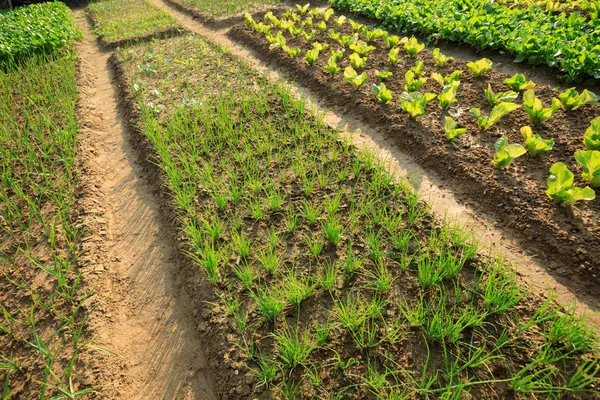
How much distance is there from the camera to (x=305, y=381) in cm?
185

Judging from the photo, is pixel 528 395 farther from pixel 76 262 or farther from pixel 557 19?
pixel 557 19

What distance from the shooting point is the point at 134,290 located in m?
2.59

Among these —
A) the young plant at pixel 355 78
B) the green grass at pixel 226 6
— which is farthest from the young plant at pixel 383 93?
the green grass at pixel 226 6

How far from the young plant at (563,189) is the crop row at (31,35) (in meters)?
7.70

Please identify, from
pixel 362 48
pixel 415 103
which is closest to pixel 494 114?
pixel 415 103

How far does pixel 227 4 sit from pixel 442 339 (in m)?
9.95

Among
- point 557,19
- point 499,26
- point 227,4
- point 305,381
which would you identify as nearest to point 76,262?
point 305,381

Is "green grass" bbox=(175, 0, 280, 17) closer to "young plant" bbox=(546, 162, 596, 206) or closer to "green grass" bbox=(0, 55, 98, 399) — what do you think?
"green grass" bbox=(0, 55, 98, 399)

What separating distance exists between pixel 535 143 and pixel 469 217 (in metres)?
1.00

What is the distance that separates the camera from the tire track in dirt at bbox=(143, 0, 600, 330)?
2.17 m

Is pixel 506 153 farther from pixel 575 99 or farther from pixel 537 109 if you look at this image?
pixel 575 99

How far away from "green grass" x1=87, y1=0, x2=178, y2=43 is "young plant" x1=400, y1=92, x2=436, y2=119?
257 inches

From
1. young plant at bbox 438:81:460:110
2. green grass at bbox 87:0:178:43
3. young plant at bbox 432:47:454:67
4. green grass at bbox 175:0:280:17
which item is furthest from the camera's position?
green grass at bbox 175:0:280:17

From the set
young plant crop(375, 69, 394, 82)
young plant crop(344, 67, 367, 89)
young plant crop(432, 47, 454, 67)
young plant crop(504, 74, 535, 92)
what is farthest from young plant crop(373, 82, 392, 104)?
young plant crop(504, 74, 535, 92)
